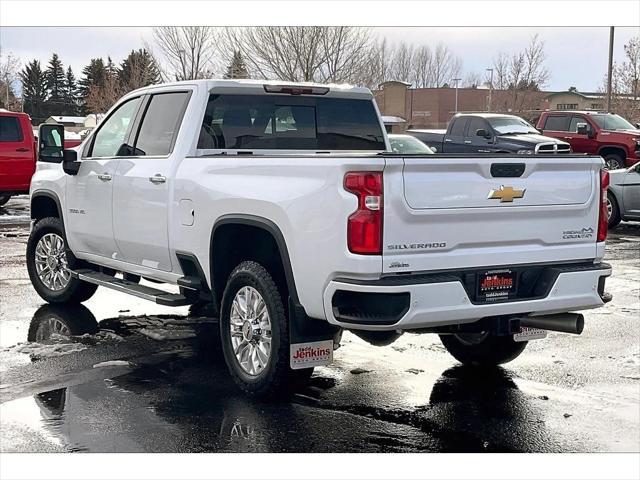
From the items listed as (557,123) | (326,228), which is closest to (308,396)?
(326,228)

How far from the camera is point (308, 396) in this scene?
18.4 feet

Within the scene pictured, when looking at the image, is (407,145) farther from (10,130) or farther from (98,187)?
(98,187)

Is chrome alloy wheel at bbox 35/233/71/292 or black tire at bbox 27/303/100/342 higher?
chrome alloy wheel at bbox 35/233/71/292

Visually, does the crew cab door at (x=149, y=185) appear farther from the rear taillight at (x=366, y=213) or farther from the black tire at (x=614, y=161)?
the black tire at (x=614, y=161)

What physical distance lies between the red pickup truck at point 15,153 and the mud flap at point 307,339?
13.8 metres

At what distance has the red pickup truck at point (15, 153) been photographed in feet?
57.5

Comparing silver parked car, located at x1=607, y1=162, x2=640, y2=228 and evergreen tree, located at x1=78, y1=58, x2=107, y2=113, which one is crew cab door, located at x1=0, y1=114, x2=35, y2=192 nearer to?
silver parked car, located at x1=607, y1=162, x2=640, y2=228

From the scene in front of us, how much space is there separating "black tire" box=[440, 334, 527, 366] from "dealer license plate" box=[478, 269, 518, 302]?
1148 mm

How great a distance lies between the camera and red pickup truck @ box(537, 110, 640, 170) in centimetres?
2147

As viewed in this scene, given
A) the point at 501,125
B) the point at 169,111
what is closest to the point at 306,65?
the point at 501,125

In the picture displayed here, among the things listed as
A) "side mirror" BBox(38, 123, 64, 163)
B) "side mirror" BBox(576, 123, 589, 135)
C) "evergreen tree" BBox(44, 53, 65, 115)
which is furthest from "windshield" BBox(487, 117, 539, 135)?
"evergreen tree" BBox(44, 53, 65, 115)

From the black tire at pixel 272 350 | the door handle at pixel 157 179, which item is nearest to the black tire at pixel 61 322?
the door handle at pixel 157 179

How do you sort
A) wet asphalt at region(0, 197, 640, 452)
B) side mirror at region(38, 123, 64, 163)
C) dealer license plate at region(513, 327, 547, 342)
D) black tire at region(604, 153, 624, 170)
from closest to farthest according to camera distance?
wet asphalt at region(0, 197, 640, 452) < dealer license plate at region(513, 327, 547, 342) < side mirror at region(38, 123, 64, 163) < black tire at region(604, 153, 624, 170)

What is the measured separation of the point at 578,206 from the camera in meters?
5.42
